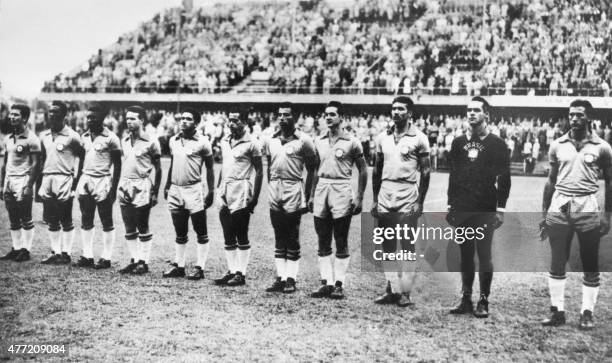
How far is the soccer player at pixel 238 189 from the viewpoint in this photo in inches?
284

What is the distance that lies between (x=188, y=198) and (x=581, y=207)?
4.46 m

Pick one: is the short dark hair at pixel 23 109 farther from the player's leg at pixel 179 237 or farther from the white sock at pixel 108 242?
the player's leg at pixel 179 237

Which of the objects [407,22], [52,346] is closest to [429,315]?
[52,346]

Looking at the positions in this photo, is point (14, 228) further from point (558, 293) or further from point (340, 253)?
point (558, 293)

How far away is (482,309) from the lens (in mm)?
6172

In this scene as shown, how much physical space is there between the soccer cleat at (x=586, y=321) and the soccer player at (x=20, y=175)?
6.95 meters

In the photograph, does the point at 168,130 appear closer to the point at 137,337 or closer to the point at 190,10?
the point at 190,10

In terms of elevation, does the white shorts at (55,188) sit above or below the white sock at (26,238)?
above

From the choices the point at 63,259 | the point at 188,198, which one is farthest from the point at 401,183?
the point at 63,259

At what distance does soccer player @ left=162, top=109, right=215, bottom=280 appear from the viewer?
24.6 feet

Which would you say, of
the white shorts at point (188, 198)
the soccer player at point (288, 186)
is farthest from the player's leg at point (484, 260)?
the white shorts at point (188, 198)

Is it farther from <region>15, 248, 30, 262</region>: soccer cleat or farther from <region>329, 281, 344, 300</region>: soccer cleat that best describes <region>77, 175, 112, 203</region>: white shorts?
<region>329, 281, 344, 300</region>: soccer cleat

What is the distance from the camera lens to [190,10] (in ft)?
126

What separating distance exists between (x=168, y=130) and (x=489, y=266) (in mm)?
23163
